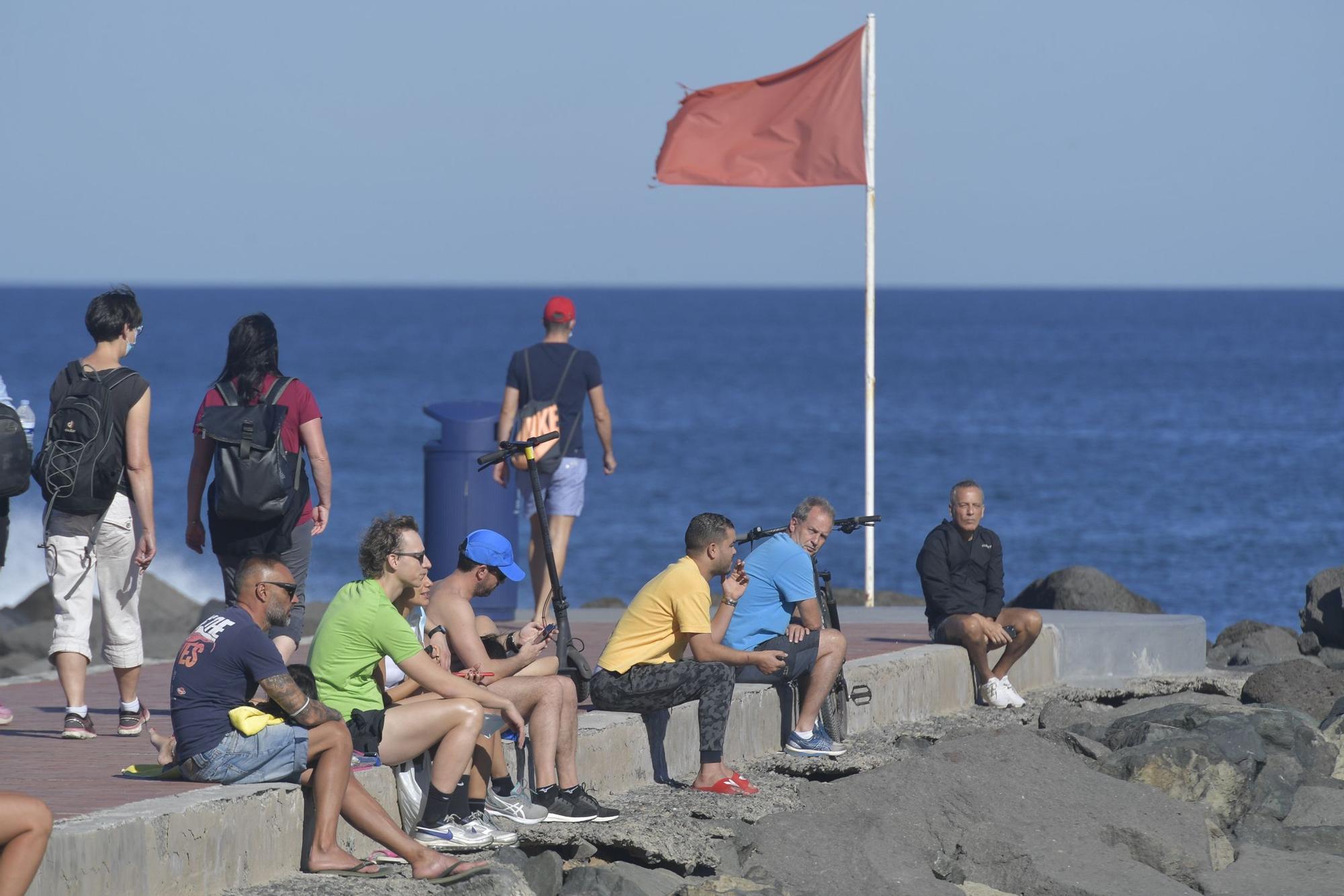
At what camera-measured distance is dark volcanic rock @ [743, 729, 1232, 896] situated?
24.0 ft

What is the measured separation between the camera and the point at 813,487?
49.7m

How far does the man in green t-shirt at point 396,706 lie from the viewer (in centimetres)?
667

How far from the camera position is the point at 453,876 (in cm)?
616

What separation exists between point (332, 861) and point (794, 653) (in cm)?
307

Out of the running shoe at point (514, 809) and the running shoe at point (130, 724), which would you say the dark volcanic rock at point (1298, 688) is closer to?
the running shoe at point (514, 809)

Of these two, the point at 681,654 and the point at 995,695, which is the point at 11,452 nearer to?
the point at 681,654

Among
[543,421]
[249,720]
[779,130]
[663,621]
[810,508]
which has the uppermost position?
[779,130]

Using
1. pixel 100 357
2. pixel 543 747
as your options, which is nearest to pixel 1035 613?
pixel 543 747

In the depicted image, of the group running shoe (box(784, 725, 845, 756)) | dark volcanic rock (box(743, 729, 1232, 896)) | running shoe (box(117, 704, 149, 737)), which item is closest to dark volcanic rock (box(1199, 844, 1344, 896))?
dark volcanic rock (box(743, 729, 1232, 896))

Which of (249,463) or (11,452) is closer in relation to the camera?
(11,452)

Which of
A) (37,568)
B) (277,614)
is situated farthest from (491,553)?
(37,568)

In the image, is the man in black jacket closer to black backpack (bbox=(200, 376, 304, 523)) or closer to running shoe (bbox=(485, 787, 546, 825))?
running shoe (bbox=(485, 787, 546, 825))

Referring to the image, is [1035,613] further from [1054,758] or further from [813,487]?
[813,487]

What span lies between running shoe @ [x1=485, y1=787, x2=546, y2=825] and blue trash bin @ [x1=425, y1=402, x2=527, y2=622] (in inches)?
189
